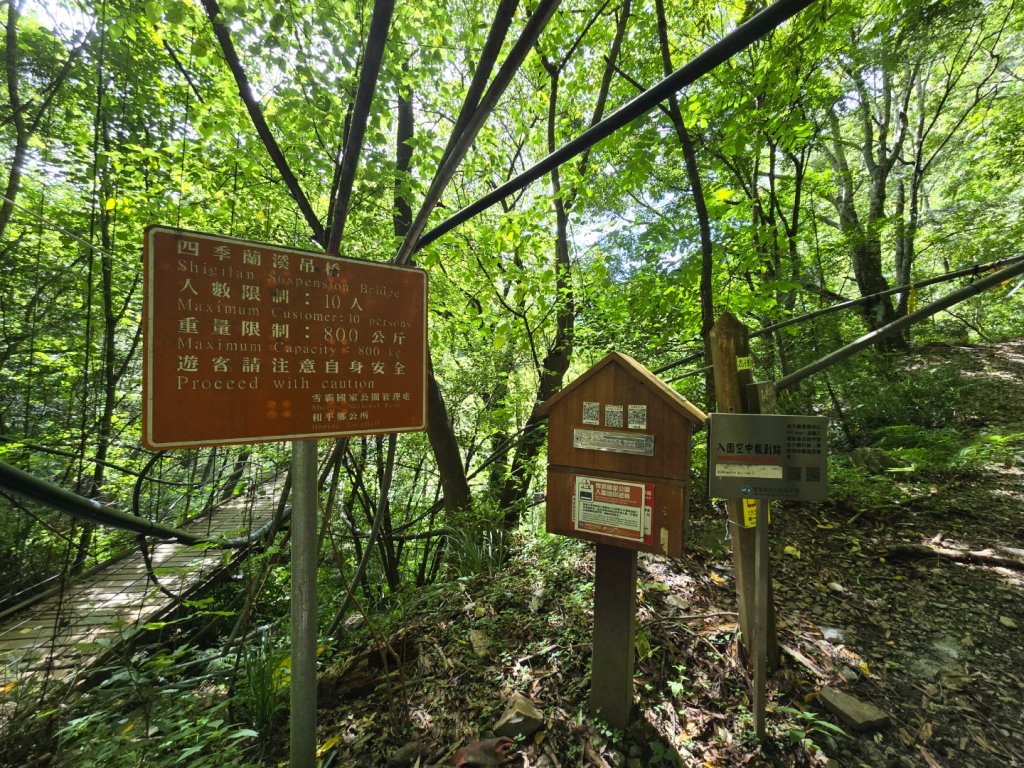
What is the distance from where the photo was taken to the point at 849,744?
1.88 meters

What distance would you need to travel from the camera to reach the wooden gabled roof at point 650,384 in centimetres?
171

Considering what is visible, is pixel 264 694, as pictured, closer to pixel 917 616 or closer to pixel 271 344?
pixel 271 344

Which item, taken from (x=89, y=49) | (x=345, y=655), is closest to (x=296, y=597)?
(x=345, y=655)

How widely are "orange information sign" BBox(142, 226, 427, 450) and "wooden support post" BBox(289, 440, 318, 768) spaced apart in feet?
0.52

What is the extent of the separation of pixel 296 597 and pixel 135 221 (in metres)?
4.46

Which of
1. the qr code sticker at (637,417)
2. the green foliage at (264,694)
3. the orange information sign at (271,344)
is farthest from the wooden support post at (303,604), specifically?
the qr code sticker at (637,417)

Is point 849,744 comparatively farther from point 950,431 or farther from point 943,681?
point 950,431

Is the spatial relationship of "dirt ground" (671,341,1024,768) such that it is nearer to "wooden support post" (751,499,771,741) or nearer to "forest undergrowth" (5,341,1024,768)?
"forest undergrowth" (5,341,1024,768)

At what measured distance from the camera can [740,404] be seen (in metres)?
2.26

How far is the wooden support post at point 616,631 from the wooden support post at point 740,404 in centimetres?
81

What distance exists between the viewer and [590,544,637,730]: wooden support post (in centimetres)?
194

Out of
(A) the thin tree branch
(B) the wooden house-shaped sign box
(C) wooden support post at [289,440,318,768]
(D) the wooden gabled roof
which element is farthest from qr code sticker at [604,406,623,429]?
(A) the thin tree branch

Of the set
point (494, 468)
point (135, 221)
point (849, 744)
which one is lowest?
point (849, 744)

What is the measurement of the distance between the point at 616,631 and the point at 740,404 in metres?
1.38
